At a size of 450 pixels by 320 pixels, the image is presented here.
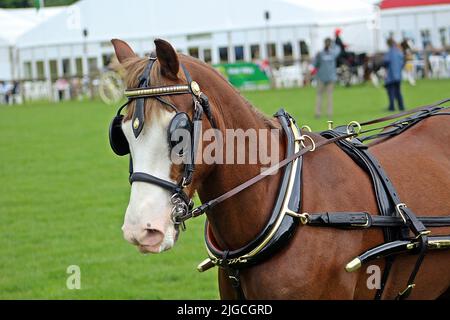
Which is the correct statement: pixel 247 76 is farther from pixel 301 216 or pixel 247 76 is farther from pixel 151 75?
pixel 151 75

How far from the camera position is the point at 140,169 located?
340 centimetres

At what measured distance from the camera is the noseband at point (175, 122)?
3.40 metres

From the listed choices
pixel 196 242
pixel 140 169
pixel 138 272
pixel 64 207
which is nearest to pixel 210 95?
pixel 140 169

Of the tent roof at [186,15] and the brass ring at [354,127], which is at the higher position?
the tent roof at [186,15]

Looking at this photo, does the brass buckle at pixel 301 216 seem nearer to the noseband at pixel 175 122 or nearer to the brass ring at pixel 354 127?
the noseband at pixel 175 122

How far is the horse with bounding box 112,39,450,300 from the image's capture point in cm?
340

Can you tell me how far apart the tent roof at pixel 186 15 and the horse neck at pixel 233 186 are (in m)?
34.1

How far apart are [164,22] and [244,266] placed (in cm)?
3637

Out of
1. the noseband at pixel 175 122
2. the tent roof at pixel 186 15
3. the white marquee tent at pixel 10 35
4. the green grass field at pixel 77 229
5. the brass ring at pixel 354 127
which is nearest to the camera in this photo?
the noseband at pixel 175 122

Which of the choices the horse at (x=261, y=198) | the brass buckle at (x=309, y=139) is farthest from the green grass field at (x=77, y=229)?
the brass buckle at (x=309, y=139)

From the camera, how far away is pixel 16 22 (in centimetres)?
4562

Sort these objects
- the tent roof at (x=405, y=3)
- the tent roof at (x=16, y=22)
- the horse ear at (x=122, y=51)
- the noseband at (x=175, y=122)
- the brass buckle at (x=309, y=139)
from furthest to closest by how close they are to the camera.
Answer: the tent roof at (x=16, y=22) → the tent roof at (x=405, y=3) → the brass buckle at (x=309, y=139) → the horse ear at (x=122, y=51) → the noseband at (x=175, y=122)

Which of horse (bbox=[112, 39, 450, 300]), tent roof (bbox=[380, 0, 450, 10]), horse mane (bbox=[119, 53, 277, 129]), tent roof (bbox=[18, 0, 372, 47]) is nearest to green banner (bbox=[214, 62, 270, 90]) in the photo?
tent roof (bbox=[18, 0, 372, 47])

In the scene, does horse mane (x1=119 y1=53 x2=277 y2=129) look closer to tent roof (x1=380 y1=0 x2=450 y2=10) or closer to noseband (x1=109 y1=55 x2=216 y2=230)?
noseband (x1=109 y1=55 x2=216 y2=230)
